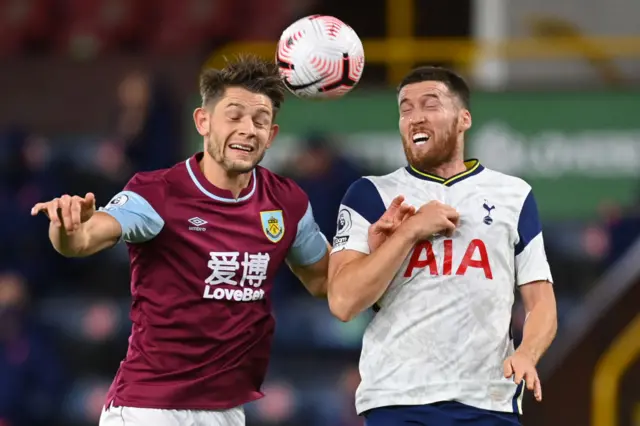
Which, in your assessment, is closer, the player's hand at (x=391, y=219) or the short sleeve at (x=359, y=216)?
the player's hand at (x=391, y=219)

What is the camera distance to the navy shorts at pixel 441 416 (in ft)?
14.4

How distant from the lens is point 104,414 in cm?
477

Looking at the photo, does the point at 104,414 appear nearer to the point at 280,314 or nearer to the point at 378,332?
the point at 378,332

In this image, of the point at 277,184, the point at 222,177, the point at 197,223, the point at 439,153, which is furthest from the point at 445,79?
the point at 197,223

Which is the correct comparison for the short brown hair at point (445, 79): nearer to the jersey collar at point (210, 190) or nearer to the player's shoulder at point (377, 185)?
the player's shoulder at point (377, 185)

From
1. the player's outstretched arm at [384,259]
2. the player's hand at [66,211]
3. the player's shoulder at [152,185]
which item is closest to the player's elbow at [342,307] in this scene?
the player's outstretched arm at [384,259]

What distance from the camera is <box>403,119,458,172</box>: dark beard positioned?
464 centimetres

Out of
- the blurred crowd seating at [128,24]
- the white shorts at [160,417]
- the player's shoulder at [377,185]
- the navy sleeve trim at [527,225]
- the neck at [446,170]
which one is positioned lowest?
the white shorts at [160,417]

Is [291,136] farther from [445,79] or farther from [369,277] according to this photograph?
[369,277]

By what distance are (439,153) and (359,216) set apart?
1.21 ft

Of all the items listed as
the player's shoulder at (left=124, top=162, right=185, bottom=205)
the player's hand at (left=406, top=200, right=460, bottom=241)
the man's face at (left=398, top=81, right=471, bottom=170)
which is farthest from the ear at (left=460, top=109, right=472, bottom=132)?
the player's shoulder at (left=124, top=162, right=185, bottom=205)

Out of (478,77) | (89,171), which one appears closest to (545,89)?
(478,77)

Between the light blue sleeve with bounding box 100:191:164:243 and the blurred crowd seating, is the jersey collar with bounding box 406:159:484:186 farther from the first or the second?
the blurred crowd seating

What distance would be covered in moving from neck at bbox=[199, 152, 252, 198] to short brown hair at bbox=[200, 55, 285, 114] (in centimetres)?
24
